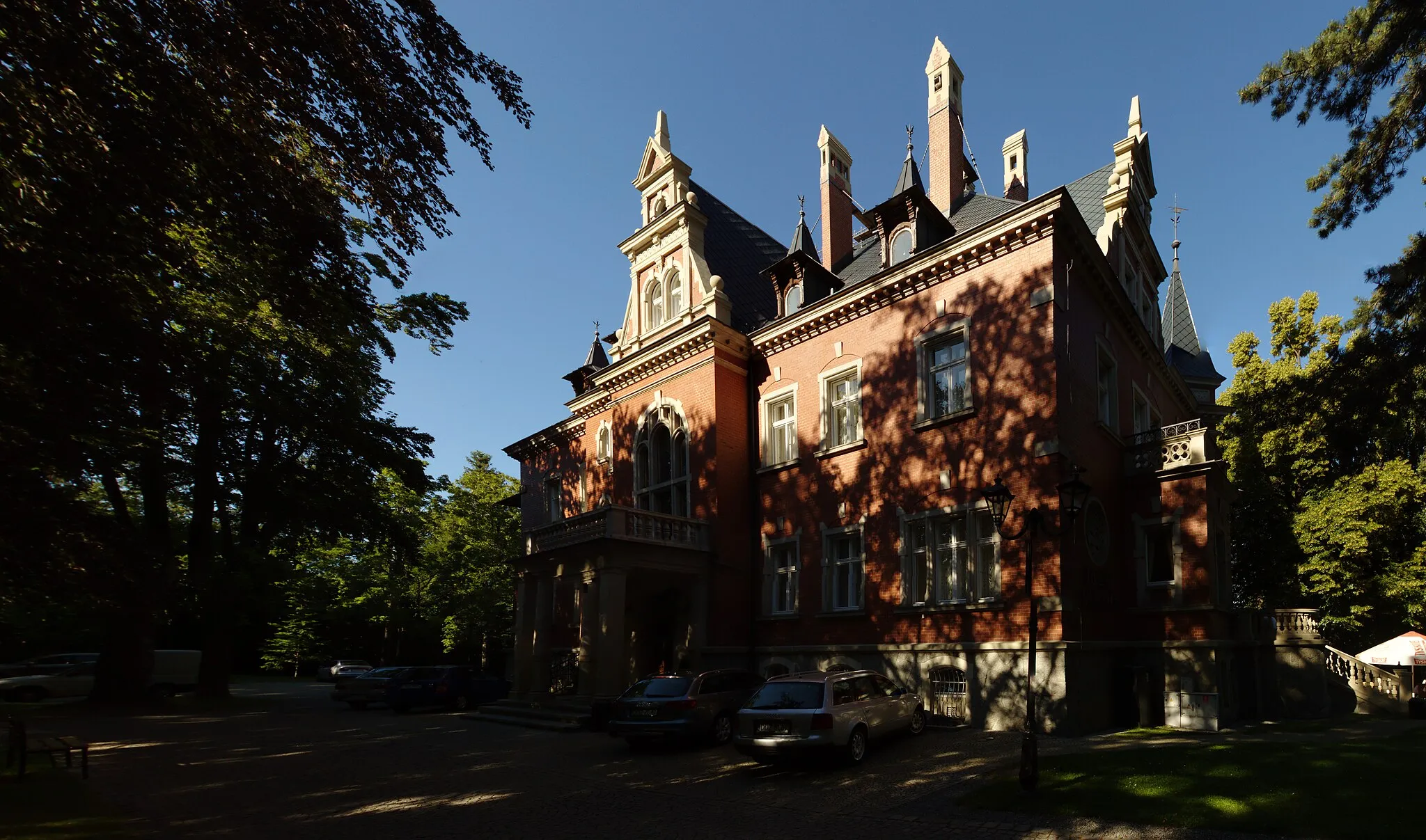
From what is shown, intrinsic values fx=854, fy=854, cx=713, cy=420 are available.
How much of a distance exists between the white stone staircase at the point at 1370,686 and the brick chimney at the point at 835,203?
58.8 ft

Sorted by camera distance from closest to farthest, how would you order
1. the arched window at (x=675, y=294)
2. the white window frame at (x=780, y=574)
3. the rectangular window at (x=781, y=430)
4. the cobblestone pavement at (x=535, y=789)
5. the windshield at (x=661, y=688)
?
the cobblestone pavement at (x=535, y=789) < the windshield at (x=661, y=688) < the white window frame at (x=780, y=574) < the rectangular window at (x=781, y=430) < the arched window at (x=675, y=294)

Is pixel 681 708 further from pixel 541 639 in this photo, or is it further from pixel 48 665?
pixel 48 665

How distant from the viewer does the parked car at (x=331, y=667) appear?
47594 mm

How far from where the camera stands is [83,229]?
29.3 feet

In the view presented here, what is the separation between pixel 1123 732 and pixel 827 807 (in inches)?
326

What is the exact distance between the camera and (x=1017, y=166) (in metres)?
26.2

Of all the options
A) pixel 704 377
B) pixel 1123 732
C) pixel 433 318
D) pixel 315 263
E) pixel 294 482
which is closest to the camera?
pixel 315 263

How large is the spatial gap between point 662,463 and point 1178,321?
23.2m

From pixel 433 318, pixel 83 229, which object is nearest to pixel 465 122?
pixel 83 229

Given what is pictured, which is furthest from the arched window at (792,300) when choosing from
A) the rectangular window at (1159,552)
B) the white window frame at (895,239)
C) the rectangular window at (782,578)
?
the rectangular window at (1159,552)

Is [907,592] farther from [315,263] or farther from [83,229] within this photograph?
[83,229]

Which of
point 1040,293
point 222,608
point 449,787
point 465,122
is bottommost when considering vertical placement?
point 449,787

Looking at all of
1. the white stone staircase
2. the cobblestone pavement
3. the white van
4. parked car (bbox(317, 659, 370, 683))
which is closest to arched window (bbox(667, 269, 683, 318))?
the cobblestone pavement

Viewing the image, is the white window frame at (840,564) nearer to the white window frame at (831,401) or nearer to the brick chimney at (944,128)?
the white window frame at (831,401)
